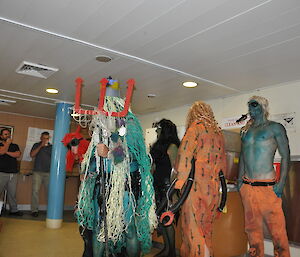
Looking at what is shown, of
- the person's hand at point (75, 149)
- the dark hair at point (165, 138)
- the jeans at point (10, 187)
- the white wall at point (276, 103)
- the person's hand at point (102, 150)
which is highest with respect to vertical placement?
the white wall at point (276, 103)

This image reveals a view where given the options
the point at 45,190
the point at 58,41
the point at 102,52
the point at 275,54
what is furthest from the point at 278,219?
the point at 45,190

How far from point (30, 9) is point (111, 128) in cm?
110

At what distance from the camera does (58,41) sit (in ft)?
8.72

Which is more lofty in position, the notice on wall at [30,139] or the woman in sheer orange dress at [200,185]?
the notice on wall at [30,139]

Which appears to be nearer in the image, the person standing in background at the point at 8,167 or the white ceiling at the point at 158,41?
the white ceiling at the point at 158,41

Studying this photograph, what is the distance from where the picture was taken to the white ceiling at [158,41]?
2.08 meters

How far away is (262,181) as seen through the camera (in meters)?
2.66

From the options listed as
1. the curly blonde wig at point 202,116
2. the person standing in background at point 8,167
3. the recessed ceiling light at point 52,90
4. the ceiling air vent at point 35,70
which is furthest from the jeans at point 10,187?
the curly blonde wig at point 202,116

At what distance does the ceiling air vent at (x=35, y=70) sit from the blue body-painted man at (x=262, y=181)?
2.23 m

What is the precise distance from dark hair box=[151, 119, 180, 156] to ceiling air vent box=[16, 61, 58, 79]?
140 centimetres

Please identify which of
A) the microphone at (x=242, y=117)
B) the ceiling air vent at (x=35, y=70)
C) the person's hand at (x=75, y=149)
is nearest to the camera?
the person's hand at (x=75, y=149)

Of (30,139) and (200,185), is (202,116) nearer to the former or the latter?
(200,185)

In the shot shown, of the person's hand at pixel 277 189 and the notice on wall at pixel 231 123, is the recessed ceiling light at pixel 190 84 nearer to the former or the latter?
the notice on wall at pixel 231 123

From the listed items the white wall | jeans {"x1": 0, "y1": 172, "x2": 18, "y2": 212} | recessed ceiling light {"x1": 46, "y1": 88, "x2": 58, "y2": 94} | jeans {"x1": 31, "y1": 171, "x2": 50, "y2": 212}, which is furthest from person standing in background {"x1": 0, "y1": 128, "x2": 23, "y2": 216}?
the white wall
